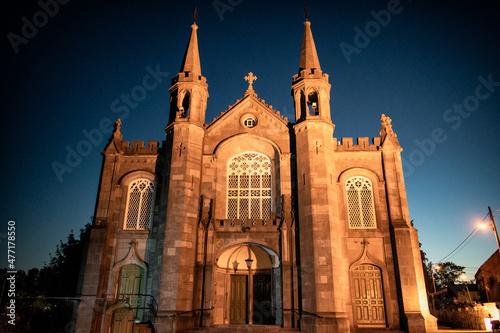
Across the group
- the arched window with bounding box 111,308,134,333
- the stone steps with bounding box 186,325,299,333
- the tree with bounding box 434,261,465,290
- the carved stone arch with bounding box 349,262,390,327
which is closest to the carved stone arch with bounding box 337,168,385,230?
the carved stone arch with bounding box 349,262,390,327

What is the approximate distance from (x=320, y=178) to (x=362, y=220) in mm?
3737

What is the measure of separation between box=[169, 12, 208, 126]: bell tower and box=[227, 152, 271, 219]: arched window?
359 centimetres

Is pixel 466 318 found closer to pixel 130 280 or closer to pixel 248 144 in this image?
pixel 248 144

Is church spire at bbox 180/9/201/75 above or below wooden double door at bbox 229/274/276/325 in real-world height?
above

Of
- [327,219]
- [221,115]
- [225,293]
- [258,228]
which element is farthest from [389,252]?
[221,115]

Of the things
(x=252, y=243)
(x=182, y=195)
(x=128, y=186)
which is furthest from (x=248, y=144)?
(x=128, y=186)

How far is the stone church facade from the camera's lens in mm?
18266

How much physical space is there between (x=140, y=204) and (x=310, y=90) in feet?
41.2

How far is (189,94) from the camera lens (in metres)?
22.8

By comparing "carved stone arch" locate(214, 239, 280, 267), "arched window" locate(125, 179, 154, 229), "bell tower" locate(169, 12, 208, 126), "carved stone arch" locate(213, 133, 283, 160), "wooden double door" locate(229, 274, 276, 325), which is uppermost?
"bell tower" locate(169, 12, 208, 126)

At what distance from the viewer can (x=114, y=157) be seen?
74.0ft

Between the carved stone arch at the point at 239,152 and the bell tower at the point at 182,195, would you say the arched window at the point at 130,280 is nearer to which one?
the bell tower at the point at 182,195

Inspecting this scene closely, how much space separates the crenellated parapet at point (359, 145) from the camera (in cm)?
2225

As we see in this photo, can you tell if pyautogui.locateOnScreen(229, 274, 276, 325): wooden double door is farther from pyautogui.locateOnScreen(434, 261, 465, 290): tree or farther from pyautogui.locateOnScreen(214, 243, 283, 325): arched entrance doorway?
pyautogui.locateOnScreen(434, 261, 465, 290): tree
